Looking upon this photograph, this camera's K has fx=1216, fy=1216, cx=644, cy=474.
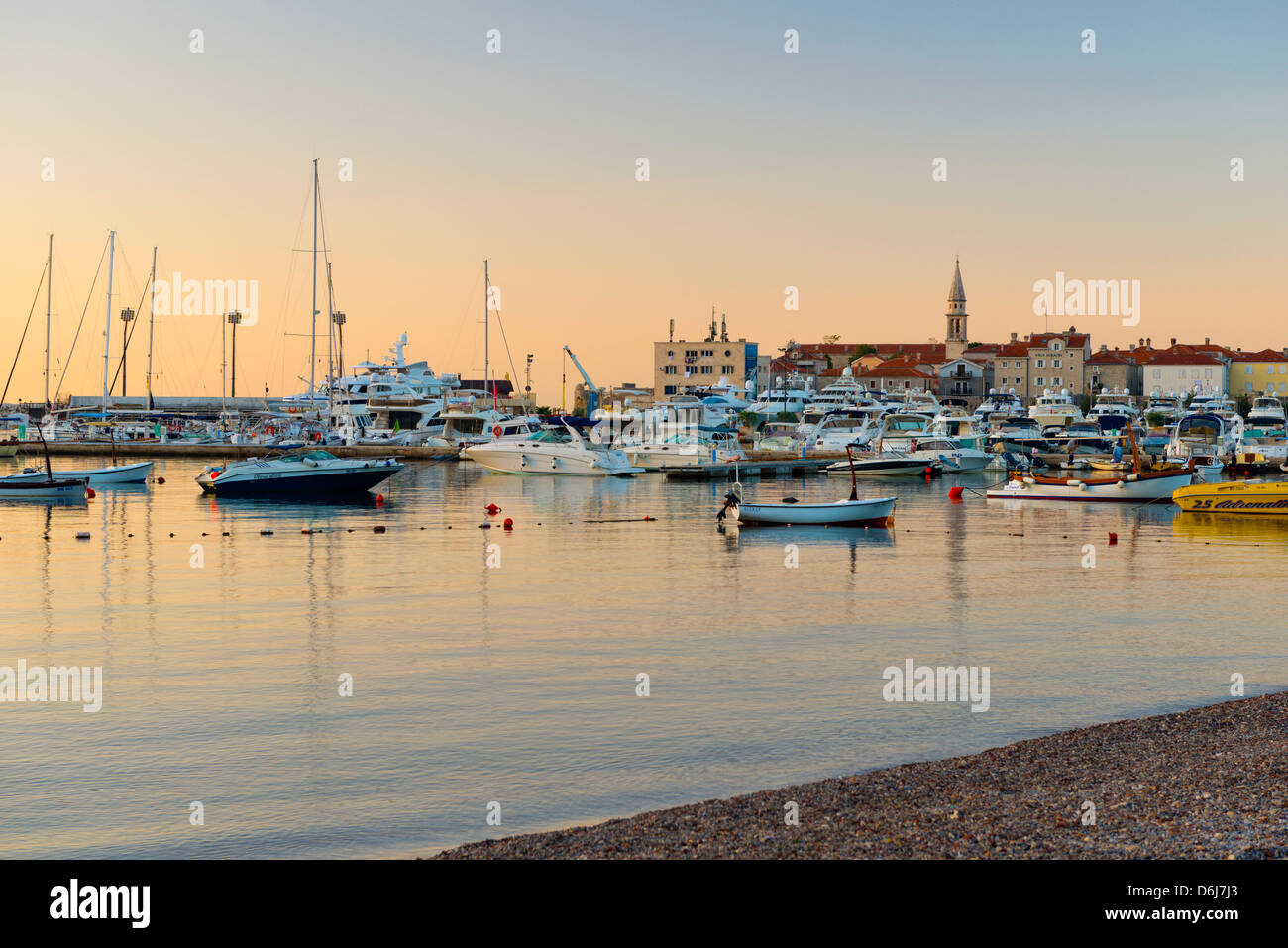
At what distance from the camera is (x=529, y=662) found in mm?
19359

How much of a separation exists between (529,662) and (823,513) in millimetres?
24448

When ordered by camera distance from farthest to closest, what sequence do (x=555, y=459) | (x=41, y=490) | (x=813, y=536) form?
(x=555, y=459)
(x=41, y=490)
(x=813, y=536)

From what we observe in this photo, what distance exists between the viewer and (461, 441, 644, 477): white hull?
70.9m

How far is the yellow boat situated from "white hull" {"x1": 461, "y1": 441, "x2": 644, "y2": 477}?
105 ft

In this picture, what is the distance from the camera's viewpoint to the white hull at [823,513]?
4188 centimetres

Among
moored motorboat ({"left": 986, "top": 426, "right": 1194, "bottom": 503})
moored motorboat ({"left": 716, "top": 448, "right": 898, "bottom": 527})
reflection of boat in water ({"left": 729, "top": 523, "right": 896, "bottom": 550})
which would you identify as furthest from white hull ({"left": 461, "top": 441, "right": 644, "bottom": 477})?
reflection of boat in water ({"left": 729, "top": 523, "right": 896, "bottom": 550})

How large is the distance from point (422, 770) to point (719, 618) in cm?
1137

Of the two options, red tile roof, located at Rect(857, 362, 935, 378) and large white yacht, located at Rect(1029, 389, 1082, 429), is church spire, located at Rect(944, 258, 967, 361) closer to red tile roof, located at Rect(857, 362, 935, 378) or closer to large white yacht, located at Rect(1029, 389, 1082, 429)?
red tile roof, located at Rect(857, 362, 935, 378)

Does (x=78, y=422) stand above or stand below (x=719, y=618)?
above

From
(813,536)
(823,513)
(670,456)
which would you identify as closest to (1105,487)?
(823,513)

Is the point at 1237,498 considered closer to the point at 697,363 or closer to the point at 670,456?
the point at 670,456
